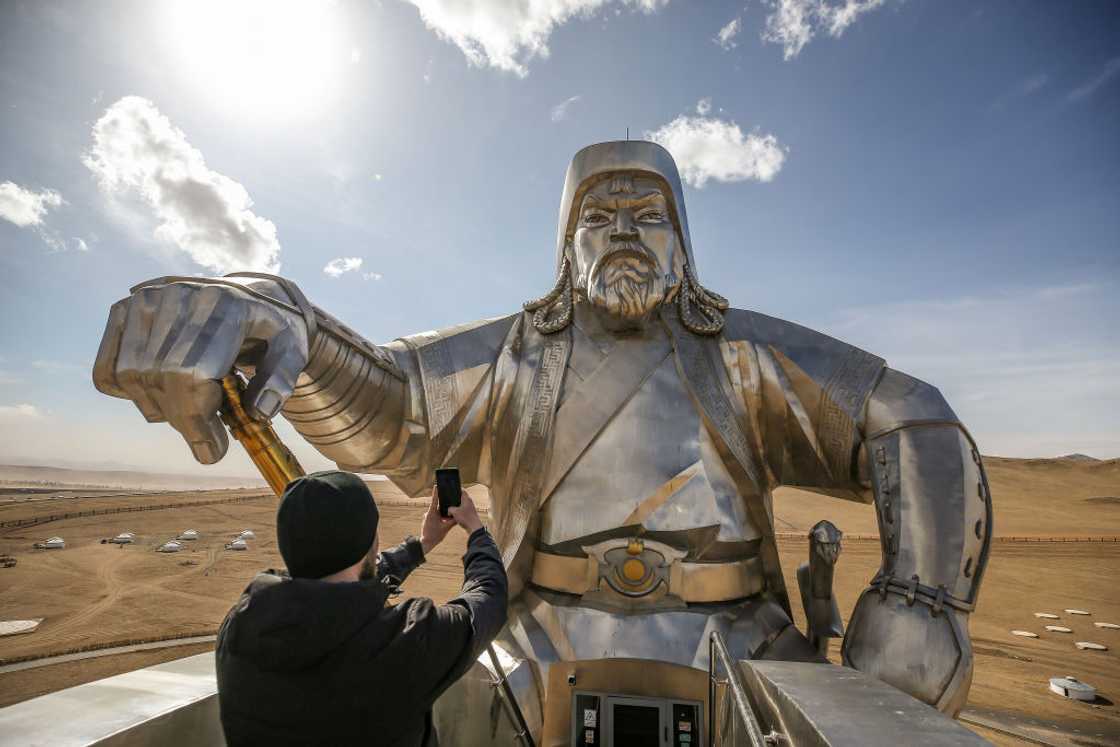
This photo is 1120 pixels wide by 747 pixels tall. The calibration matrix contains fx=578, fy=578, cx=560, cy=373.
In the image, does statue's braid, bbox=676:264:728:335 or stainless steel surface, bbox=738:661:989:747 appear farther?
statue's braid, bbox=676:264:728:335

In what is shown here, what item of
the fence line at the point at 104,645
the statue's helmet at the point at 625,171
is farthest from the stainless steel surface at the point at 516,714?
the fence line at the point at 104,645

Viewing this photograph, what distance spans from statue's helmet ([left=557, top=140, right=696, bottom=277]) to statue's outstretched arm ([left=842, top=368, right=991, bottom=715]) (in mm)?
1457

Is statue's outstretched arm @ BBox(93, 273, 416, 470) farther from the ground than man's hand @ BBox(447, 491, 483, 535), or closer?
farther from the ground

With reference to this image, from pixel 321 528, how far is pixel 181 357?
982 millimetres

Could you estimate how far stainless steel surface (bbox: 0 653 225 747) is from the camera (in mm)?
1638

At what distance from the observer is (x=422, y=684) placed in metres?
1.26

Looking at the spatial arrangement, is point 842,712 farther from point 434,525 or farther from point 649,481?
point 649,481

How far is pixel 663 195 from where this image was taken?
10.8ft

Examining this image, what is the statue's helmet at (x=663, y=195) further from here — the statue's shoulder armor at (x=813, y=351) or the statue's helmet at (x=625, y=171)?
the statue's shoulder armor at (x=813, y=351)

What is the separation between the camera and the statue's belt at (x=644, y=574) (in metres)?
2.56

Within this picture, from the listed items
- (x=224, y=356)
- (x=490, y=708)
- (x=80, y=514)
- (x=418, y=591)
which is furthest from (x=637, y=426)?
(x=80, y=514)

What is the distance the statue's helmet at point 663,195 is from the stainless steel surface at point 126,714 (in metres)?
2.19

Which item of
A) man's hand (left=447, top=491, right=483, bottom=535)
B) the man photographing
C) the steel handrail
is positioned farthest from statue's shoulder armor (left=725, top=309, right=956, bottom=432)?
the man photographing

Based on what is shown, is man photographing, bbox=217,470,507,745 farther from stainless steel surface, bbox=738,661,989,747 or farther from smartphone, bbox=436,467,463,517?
stainless steel surface, bbox=738,661,989,747
